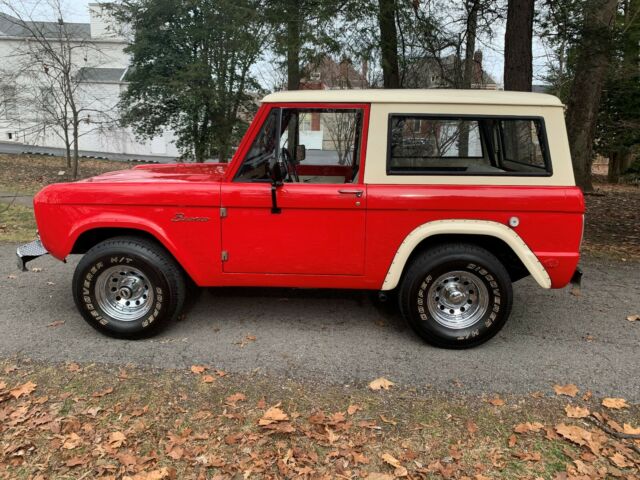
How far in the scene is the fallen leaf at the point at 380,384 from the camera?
3.35m

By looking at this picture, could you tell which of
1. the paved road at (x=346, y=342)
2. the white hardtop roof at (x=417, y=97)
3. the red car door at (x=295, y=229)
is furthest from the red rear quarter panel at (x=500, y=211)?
the paved road at (x=346, y=342)

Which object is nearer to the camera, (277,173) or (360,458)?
(360,458)

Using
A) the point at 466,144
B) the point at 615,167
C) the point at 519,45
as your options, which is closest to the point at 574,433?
the point at 466,144

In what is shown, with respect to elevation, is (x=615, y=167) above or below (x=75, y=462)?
above

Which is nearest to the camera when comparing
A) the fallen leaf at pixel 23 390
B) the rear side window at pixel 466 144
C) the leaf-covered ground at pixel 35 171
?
the fallen leaf at pixel 23 390

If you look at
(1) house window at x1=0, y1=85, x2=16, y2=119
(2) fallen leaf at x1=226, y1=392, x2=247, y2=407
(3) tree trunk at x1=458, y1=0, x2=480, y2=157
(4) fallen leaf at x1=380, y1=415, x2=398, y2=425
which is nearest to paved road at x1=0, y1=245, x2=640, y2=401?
(2) fallen leaf at x1=226, y1=392, x2=247, y2=407

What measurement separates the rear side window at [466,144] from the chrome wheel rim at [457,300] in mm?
830

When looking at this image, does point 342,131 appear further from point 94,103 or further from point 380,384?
point 94,103

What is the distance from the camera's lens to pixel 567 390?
11.0ft

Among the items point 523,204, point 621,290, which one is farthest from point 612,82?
point 523,204

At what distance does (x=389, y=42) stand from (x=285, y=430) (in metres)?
7.81

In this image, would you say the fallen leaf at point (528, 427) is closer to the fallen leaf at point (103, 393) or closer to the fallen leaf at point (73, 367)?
the fallen leaf at point (103, 393)

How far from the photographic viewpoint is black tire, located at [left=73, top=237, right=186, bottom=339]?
387 cm

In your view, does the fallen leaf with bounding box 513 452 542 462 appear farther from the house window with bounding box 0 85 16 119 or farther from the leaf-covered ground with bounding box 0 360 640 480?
the house window with bounding box 0 85 16 119
